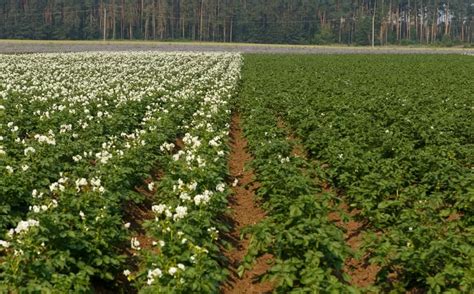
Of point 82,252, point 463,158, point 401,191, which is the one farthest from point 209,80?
point 82,252

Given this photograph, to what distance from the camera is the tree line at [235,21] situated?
123812mm

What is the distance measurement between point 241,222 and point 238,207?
78 cm


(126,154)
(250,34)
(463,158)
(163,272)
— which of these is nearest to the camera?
(163,272)

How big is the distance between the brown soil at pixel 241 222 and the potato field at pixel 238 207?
3 centimetres

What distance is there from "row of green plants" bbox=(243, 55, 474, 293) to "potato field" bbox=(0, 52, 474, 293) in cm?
4

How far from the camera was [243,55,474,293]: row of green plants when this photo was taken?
20.5 feet

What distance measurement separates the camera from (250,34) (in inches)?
Result: 5157

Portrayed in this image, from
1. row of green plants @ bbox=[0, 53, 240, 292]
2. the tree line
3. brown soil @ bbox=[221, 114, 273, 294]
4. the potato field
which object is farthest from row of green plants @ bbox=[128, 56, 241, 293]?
the tree line

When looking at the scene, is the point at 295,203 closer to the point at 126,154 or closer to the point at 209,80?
the point at 126,154

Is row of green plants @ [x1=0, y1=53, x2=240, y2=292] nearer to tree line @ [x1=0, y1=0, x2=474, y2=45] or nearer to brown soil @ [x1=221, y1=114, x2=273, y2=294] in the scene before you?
brown soil @ [x1=221, y1=114, x2=273, y2=294]

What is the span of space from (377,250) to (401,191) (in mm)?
3201

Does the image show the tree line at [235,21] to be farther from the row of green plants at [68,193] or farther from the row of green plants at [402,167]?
the row of green plants at [68,193]

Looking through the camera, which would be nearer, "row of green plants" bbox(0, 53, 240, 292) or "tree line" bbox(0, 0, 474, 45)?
"row of green plants" bbox(0, 53, 240, 292)

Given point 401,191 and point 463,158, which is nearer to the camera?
point 401,191
